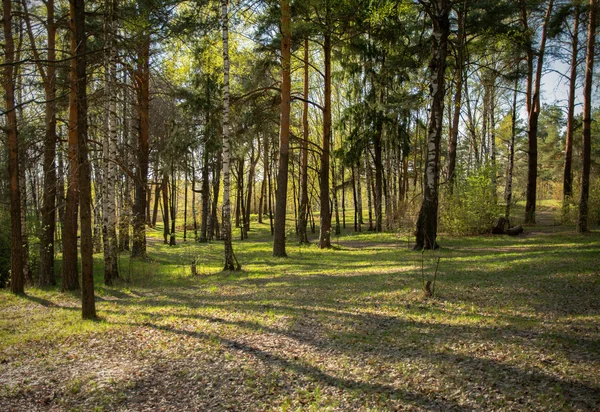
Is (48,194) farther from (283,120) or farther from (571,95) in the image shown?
(571,95)

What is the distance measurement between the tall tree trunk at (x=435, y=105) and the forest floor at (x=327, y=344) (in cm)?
295

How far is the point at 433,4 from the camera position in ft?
38.1

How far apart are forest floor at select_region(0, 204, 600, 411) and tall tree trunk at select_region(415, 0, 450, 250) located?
2.95 meters

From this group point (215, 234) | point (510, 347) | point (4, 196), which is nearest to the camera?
point (510, 347)

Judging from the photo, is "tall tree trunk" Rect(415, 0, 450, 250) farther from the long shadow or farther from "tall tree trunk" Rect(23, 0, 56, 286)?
"tall tree trunk" Rect(23, 0, 56, 286)

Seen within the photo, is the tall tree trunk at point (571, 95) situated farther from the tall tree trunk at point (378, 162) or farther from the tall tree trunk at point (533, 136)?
the tall tree trunk at point (378, 162)

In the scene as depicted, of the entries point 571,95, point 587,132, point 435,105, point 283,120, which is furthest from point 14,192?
point 571,95

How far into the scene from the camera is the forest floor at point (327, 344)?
3.81m

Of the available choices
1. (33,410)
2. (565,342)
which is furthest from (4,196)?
(565,342)

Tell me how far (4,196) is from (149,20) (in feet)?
32.1

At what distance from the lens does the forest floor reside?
3.81 meters

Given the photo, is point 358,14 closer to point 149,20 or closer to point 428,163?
point 428,163

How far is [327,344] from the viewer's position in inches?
199

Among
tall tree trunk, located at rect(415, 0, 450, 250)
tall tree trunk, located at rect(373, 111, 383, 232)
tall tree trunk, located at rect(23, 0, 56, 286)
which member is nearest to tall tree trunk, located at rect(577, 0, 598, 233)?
tall tree trunk, located at rect(415, 0, 450, 250)
